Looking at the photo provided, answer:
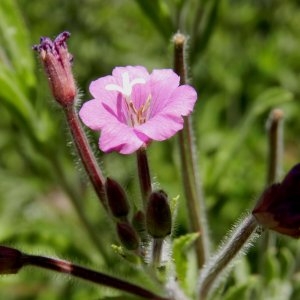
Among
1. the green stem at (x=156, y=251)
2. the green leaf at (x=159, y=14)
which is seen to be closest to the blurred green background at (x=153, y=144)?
the green leaf at (x=159, y=14)

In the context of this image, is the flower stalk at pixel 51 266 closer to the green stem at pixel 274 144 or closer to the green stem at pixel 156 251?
the green stem at pixel 156 251

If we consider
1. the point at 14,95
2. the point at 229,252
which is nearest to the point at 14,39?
the point at 14,95

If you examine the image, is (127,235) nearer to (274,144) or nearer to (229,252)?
(229,252)

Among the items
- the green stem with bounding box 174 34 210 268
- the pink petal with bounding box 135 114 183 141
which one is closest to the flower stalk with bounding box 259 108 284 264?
the green stem with bounding box 174 34 210 268

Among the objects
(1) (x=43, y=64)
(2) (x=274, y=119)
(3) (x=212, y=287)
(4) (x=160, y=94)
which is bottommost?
(3) (x=212, y=287)

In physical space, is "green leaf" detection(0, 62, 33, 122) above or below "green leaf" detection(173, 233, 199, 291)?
above

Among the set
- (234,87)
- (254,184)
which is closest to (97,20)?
(234,87)

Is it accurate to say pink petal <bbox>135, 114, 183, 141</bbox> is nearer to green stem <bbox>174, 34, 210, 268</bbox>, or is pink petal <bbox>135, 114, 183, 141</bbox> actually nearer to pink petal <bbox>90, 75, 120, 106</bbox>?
pink petal <bbox>90, 75, 120, 106</bbox>

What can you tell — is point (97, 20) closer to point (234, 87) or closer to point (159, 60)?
point (159, 60)
